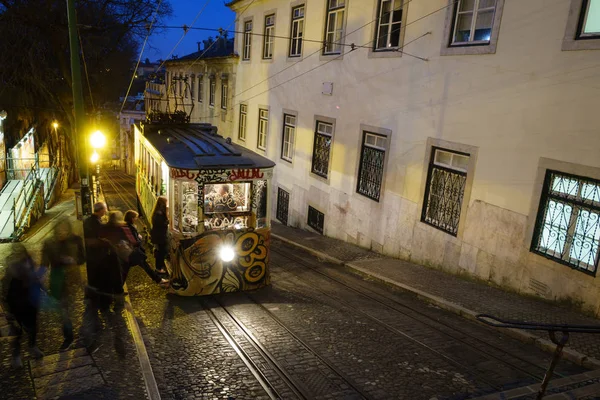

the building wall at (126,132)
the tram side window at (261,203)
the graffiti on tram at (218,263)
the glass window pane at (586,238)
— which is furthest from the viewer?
the building wall at (126,132)

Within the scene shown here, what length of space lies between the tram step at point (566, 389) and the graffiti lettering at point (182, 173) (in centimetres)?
553

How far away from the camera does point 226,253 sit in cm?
823

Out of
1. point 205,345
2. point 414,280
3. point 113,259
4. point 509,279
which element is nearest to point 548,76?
point 509,279

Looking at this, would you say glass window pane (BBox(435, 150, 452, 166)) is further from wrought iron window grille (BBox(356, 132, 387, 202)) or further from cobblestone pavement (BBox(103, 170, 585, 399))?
cobblestone pavement (BBox(103, 170, 585, 399))

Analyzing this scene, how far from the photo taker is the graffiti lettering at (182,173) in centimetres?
769

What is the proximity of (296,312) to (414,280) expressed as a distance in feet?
9.96

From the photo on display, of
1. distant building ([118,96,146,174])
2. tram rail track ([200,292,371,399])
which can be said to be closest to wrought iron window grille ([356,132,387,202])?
tram rail track ([200,292,371,399])

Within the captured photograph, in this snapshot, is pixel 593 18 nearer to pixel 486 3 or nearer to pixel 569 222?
pixel 486 3

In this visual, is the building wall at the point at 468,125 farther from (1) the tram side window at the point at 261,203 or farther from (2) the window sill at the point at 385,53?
(1) the tram side window at the point at 261,203

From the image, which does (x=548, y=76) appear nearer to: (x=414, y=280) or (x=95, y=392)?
(x=414, y=280)

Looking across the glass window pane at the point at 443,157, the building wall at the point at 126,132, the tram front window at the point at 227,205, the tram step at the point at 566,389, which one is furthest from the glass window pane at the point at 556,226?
the building wall at the point at 126,132

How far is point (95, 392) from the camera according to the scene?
495 centimetres

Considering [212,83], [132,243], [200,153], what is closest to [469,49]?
[200,153]

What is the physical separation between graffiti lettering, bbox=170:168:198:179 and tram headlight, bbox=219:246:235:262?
1468 mm
